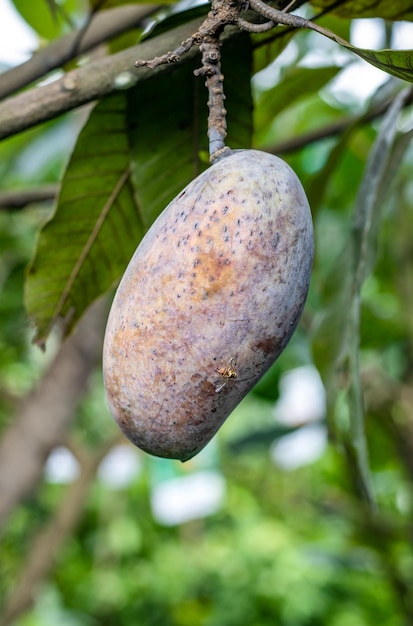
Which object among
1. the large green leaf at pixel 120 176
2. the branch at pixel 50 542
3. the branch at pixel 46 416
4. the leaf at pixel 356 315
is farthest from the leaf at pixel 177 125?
the branch at pixel 50 542

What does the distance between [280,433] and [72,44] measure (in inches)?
53.6

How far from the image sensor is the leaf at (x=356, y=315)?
0.63 metres

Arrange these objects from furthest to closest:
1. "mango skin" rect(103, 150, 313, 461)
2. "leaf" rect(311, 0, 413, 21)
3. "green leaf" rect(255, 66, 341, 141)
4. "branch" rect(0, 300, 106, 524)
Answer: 1. "branch" rect(0, 300, 106, 524)
2. "green leaf" rect(255, 66, 341, 141)
3. "leaf" rect(311, 0, 413, 21)
4. "mango skin" rect(103, 150, 313, 461)

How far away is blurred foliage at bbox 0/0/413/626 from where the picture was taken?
83cm

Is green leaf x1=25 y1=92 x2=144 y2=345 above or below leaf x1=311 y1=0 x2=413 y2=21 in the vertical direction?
below

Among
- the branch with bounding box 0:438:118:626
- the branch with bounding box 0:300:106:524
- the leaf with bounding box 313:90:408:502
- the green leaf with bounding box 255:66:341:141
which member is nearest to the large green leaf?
the leaf with bounding box 313:90:408:502

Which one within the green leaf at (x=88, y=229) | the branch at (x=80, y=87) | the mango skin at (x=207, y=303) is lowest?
the green leaf at (x=88, y=229)

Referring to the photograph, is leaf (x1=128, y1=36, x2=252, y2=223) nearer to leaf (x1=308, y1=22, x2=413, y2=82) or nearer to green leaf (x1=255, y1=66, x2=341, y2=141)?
leaf (x1=308, y1=22, x2=413, y2=82)

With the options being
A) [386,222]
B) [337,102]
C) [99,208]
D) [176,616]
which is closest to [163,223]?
[99,208]

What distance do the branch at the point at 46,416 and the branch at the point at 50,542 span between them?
1077 millimetres

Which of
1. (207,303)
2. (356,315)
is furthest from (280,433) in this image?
(207,303)

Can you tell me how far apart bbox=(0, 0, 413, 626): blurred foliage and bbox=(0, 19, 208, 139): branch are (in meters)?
0.09

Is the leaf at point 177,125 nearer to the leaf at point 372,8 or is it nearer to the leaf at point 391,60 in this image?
the leaf at point 372,8

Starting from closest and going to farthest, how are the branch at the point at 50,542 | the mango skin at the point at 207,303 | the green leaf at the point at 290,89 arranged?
the mango skin at the point at 207,303 → the green leaf at the point at 290,89 → the branch at the point at 50,542
